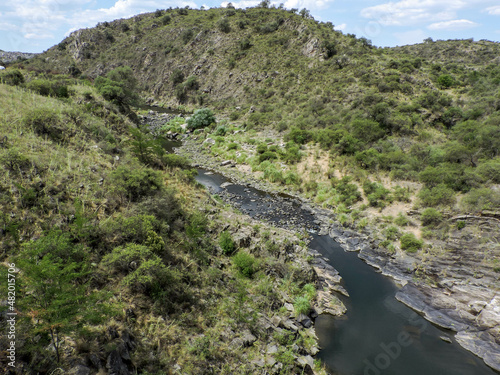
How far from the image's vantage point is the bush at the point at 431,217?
21.4 meters

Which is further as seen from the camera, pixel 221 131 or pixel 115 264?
pixel 221 131

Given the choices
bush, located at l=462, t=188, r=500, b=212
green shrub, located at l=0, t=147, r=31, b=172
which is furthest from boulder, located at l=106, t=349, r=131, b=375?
bush, located at l=462, t=188, r=500, b=212

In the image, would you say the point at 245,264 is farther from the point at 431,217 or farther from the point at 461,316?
the point at 431,217

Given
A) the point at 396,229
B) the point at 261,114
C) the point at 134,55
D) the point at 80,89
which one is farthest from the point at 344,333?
the point at 134,55

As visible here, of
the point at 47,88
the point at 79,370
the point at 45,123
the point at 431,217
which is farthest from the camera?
the point at 431,217

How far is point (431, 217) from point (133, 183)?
74.6 ft

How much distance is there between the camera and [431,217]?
21578mm

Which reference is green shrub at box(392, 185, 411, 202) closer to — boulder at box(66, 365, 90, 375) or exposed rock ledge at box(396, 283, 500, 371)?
exposed rock ledge at box(396, 283, 500, 371)

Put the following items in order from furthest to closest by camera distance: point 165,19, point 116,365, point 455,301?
point 165,19
point 455,301
point 116,365

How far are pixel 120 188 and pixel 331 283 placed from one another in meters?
14.2

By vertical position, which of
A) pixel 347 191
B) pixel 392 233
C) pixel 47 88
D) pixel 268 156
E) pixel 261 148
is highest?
pixel 47 88

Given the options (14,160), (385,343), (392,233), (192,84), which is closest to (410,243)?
(392,233)

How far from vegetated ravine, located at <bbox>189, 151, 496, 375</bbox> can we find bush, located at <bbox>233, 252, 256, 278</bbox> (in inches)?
180

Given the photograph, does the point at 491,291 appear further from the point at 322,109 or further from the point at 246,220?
the point at 322,109
